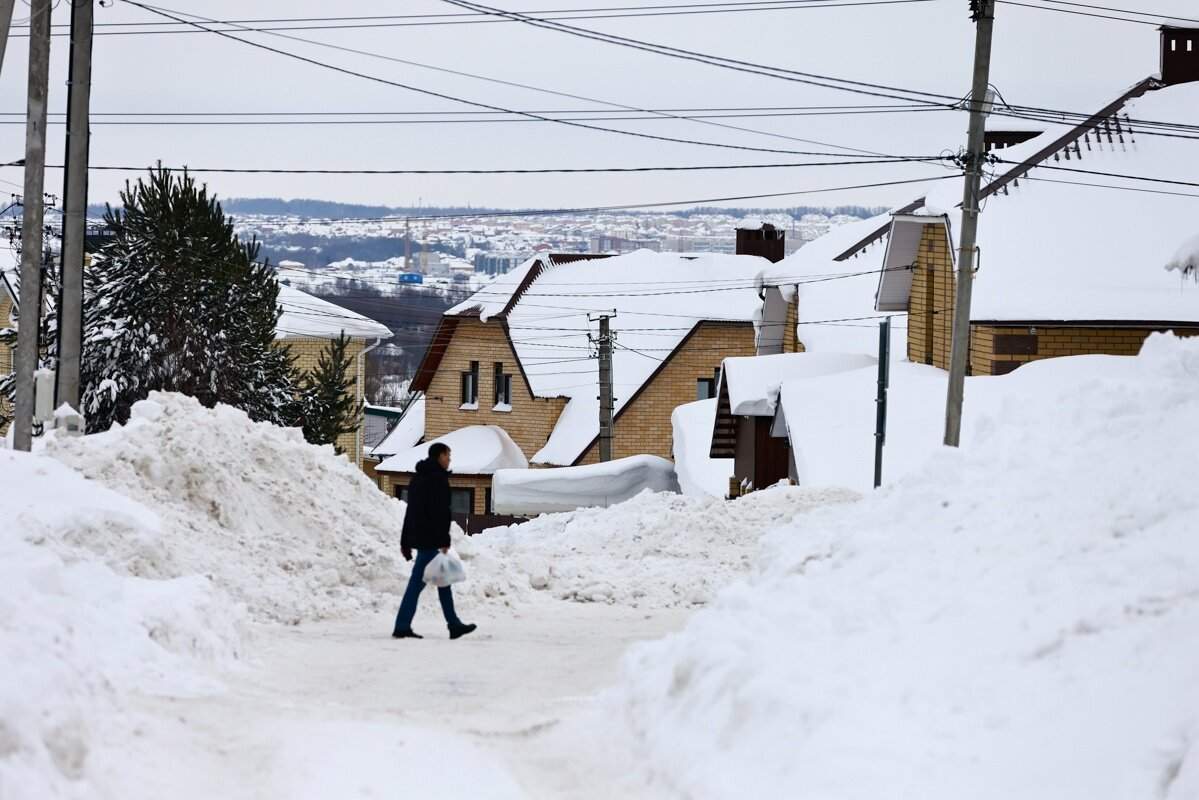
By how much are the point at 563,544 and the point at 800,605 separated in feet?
41.2

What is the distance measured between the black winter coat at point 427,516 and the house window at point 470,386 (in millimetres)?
40231

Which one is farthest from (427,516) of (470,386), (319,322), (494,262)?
(494,262)

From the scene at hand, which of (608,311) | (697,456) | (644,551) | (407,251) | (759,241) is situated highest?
(407,251)

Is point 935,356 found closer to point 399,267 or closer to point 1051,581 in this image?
point 1051,581

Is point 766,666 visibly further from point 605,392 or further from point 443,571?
point 605,392

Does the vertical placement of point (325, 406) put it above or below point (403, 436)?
above

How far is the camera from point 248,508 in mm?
13258

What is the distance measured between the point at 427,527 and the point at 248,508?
118 inches

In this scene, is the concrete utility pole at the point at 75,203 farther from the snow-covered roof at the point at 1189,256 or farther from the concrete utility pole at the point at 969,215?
the snow-covered roof at the point at 1189,256

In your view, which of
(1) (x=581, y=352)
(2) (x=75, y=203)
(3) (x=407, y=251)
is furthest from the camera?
(3) (x=407, y=251)

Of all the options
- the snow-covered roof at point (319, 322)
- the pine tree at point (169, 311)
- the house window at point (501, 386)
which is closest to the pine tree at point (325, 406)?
the pine tree at point (169, 311)

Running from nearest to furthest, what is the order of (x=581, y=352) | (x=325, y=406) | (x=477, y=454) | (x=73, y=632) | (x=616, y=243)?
1. (x=73, y=632)
2. (x=325, y=406)
3. (x=477, y=454)
4. (x=581, y=352)
5. (x=616, y=243)

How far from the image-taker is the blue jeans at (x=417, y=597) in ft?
36.1

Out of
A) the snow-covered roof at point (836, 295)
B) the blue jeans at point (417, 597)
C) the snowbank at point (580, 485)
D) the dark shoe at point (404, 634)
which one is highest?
the snow-covered roof at point (836, 295)
